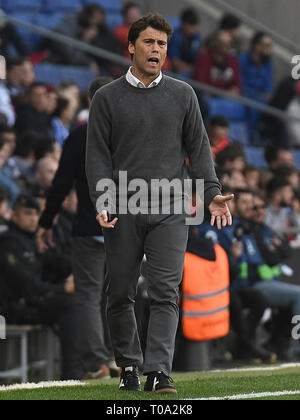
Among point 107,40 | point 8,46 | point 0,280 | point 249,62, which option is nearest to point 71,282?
point 0,280

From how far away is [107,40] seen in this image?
15586mm

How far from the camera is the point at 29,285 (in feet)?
29.5

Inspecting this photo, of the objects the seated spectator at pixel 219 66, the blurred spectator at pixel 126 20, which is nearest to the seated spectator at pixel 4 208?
the blurred spectator at pixel 126 20

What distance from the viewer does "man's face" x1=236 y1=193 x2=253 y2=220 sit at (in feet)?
35.1

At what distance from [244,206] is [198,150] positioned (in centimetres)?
460

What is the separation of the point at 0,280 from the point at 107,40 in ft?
23.5

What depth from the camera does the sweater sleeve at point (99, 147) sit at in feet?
20.1

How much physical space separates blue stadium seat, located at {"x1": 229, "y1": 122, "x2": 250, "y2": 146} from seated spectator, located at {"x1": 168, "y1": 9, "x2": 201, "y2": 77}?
3.49 ft

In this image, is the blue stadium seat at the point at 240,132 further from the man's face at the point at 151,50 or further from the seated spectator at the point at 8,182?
the man's face at the point at 151,50

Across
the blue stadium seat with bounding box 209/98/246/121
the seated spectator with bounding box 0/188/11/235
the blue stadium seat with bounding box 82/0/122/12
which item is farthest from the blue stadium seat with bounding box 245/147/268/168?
the seated spectator with bounding box 0/188/11/235

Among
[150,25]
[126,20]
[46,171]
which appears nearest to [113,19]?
[126,20]

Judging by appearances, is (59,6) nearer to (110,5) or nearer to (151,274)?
(110,5)

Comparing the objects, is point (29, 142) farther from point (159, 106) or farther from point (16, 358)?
point (159, 106)

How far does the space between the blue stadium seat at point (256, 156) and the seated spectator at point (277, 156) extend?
0.36ft
